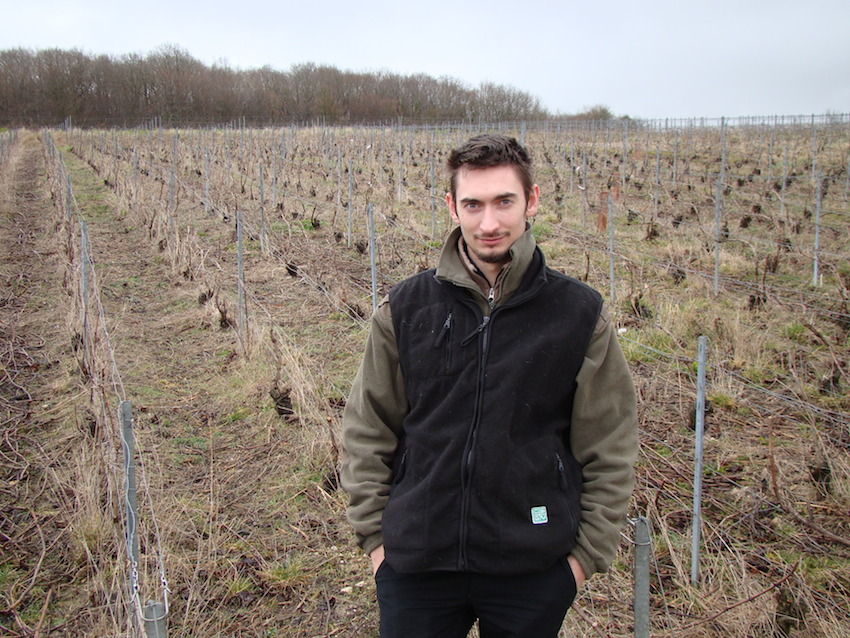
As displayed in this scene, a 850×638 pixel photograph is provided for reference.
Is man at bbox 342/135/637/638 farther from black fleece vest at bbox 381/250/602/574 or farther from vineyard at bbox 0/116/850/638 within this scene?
vineyard at bbox 0/116/850/638

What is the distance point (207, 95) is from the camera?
153 ft

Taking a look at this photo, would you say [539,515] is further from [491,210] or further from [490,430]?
[491,210]

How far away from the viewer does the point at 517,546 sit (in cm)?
124

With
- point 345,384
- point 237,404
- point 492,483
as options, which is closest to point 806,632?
point 492,483

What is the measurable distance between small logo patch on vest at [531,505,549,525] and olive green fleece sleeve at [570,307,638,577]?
10 cm

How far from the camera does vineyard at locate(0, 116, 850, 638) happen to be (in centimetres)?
245

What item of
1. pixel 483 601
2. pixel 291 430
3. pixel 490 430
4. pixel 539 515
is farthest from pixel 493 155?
pixel 291 430

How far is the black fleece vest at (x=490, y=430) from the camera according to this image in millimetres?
1256

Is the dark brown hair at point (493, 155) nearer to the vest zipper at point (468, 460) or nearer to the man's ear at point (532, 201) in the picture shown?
the man's ear at point (532, 201)

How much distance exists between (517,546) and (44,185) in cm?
1638

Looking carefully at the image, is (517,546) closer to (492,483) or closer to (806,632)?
(492,483)

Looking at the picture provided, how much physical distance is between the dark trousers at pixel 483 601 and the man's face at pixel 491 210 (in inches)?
24.2

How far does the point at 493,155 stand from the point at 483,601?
86 centimetres

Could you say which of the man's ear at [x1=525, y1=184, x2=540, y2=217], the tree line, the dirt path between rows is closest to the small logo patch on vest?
the man's ear at [x1=525, y1=184, x2=540, y2=217]
